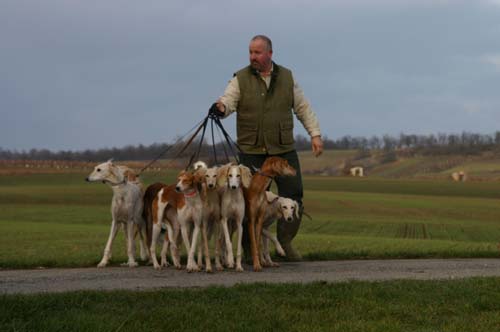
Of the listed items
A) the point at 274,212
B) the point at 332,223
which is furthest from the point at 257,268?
the point at 332,223

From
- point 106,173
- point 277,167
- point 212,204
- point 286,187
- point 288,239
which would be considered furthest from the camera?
point 288,239

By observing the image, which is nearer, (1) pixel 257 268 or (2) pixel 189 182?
(2) pixel 189 182

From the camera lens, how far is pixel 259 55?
34.6 ft

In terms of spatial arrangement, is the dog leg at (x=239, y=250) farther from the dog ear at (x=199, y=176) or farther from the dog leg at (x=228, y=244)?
the dog ear at (x=199, y=176)

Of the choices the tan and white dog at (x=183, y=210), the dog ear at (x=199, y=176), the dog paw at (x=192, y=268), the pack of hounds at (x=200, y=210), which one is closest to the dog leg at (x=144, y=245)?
the pack of hounds at (x=200, y=210)

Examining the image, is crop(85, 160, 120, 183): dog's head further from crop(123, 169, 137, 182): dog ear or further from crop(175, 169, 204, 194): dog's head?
crop(175, 169, 204, 194): dog's head

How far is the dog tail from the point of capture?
10.9 metres

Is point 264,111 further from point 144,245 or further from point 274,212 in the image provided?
point 144,245

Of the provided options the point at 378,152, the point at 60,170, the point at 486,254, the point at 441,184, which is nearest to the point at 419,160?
the point at 378,152

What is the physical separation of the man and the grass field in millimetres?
2448

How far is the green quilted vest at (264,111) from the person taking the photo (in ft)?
35.1

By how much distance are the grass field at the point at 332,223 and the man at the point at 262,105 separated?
2448mm

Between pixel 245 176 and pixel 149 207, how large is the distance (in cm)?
183

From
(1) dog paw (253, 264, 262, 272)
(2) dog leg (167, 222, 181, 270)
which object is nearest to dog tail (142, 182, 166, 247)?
(2) dog leg (167, 222, 181, 270)
